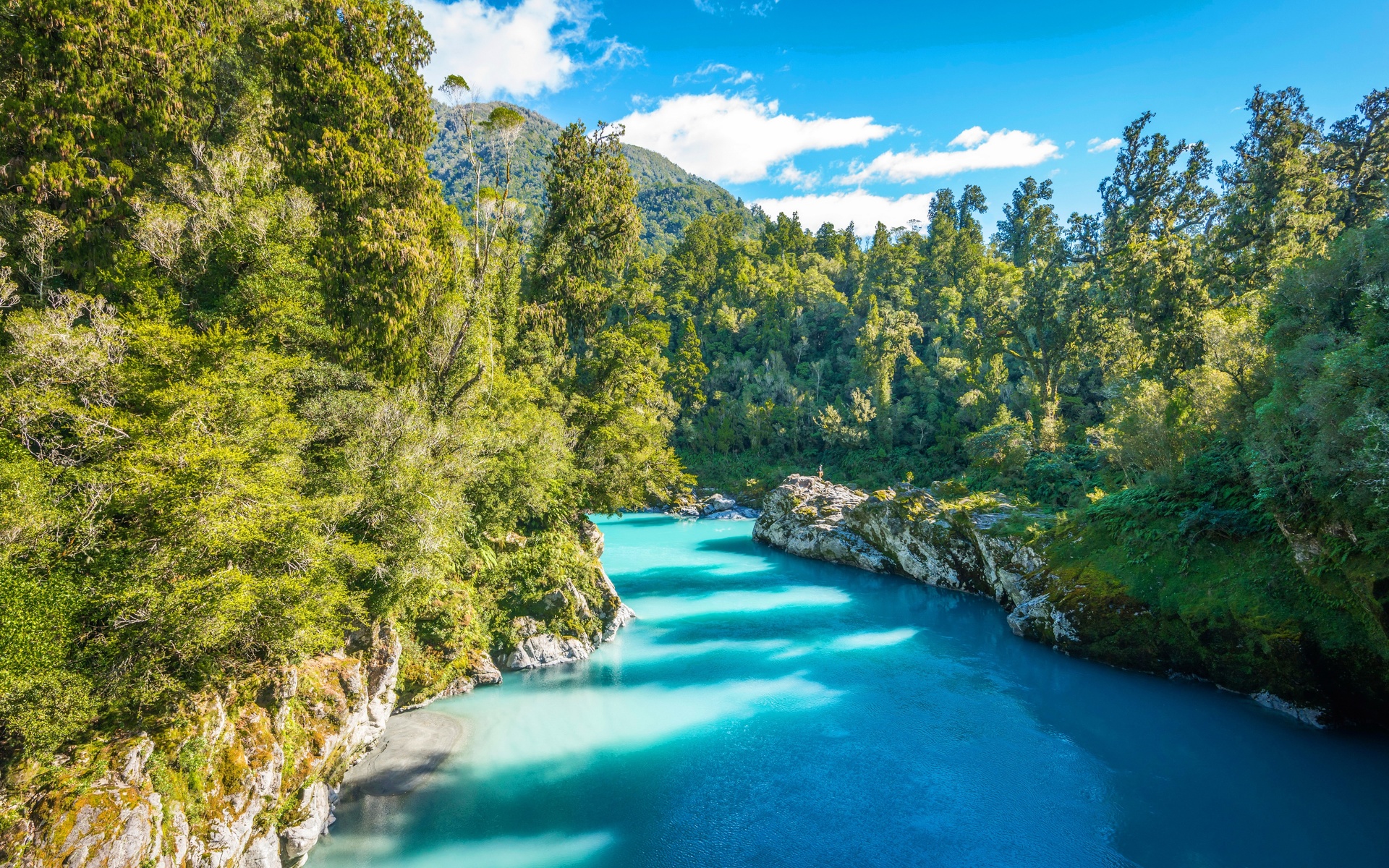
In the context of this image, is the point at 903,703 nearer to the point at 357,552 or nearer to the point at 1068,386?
the point at 357,552

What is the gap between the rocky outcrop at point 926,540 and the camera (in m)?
18.8

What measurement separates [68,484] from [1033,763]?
53.0 ft

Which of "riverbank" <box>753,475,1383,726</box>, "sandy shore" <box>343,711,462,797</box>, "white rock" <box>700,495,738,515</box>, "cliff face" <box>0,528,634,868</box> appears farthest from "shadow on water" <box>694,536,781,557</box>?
"cliff face" <box>0,528,634,868</box>

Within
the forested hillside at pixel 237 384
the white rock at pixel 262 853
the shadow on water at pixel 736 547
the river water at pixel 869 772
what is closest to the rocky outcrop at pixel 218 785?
the white rock at pixel 262 853

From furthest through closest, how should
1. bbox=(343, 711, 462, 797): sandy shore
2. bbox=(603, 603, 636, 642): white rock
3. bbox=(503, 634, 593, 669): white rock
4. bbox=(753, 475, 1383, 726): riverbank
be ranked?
bbox=(603, 603, 636, 642): white rock
bbox=(503, 634, 593, 669): white rock
bbox=(753, 475, 1383, 726): riverbank
bbox=(343, 711, 462, 797): sandy shore

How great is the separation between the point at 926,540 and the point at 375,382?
2162 cm

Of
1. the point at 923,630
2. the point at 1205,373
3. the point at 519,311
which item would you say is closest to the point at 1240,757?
the point at 923,630

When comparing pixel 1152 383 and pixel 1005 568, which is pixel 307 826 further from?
pixel 1152 383

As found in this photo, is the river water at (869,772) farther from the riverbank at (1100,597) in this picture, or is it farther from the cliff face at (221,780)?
the cliff face at (221,780)

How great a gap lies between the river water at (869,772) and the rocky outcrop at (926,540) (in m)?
2.14

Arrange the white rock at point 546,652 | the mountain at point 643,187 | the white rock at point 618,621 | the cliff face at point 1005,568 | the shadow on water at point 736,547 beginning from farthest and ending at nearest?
the mountain at point 643,187
the shadow on water at point 736,547
the white rock at point 618,621
the white rock at point 546,652
the cliff face at point 1005,568

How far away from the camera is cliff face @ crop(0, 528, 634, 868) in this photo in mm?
5727

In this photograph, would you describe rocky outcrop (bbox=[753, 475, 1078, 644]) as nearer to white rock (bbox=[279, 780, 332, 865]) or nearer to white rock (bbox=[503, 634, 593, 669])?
white rock (bbox=[503, 634, 593, 669])

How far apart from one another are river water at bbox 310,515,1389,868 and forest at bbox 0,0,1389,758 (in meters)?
2.53
